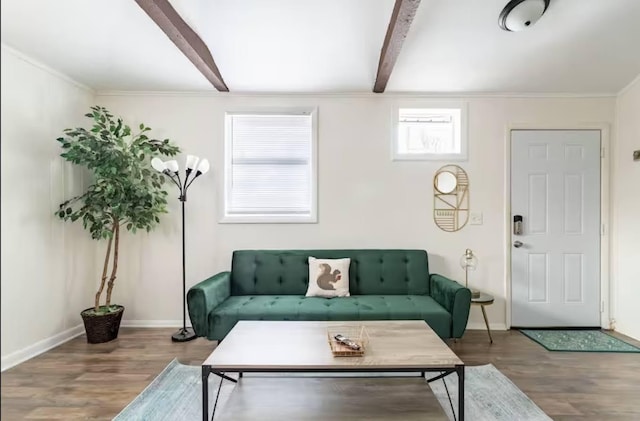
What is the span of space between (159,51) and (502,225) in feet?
11.7

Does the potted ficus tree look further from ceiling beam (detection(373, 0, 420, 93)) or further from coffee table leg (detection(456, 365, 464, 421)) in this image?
→ coffee table leg (detection(456, 365, 464, 421))

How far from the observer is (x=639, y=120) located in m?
3.33

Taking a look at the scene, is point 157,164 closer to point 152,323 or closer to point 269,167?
point 269,167

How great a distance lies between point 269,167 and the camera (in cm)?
374

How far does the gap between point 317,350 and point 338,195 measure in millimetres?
1969

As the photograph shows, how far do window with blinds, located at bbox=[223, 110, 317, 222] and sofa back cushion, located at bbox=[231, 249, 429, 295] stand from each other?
21.5 inches

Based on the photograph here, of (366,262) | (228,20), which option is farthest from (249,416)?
(228,20)

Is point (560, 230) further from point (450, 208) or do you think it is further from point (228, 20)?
point (228, 20)

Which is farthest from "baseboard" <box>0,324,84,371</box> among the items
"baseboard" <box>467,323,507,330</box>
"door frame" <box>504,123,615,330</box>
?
"door frame" <box>504,123,615,330</box>

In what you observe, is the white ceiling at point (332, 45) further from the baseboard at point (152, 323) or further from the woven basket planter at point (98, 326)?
the baseboard at point (152, 323)

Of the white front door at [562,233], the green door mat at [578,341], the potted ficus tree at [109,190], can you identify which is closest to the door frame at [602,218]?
the white front door at [562,233]

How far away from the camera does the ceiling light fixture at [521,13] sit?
2496mm

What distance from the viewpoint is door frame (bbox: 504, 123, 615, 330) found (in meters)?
3.56

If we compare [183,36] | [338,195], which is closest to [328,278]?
[338,195]
